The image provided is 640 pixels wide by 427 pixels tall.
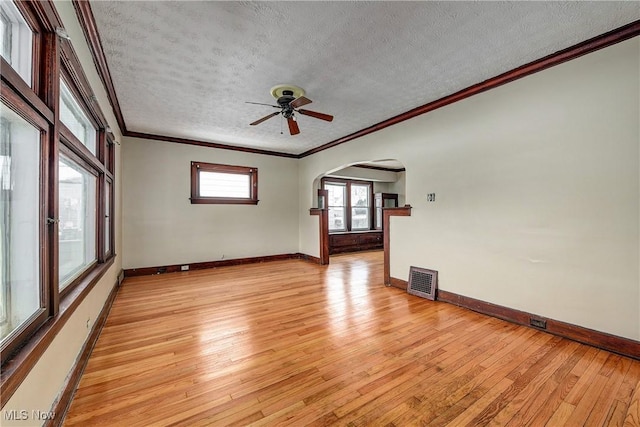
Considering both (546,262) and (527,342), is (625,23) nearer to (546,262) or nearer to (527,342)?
(546,262)

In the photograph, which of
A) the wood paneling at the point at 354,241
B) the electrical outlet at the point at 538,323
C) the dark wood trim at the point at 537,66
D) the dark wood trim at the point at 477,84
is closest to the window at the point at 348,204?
the wood paneling at the point at 354,241

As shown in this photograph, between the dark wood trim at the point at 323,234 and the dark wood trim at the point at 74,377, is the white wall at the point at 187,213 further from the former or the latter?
the dark wood trim at the point at 74,377

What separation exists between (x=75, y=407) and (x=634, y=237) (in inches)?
168

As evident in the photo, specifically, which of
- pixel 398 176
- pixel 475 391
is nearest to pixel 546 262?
pixel 475 391

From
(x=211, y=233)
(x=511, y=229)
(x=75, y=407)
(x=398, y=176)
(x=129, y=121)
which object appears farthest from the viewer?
(x=398, y=176)

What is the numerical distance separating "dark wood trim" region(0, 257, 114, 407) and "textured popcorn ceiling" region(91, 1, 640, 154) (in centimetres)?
214

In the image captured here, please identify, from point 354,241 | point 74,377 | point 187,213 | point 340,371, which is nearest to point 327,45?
point 340,371

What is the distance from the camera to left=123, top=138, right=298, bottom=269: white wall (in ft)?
17.2

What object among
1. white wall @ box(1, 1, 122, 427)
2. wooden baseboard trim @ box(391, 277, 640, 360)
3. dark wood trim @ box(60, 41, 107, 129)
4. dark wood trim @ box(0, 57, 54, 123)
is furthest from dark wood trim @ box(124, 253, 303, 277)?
dark wood trim @ box(0, 57, 54, 123)

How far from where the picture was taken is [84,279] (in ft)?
7.79

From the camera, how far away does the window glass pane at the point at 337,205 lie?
28.0 feet

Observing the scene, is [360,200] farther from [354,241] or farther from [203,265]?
[203,265]

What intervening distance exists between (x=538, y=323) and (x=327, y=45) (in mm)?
3442

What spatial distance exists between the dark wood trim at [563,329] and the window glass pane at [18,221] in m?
3.94
